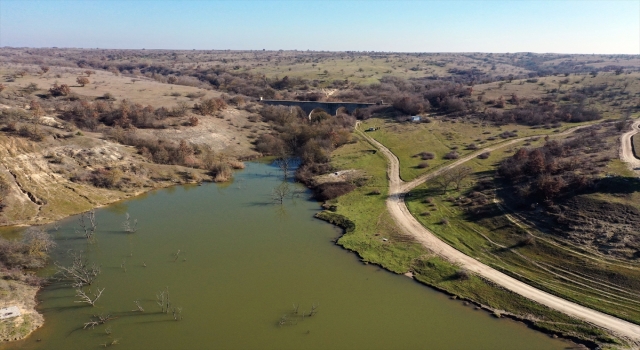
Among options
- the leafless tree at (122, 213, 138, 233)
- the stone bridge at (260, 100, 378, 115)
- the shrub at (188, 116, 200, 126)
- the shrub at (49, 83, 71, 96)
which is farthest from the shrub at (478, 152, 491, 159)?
the shrub at (49, 83, 71, 96)

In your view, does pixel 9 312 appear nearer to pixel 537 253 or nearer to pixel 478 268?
pixel 478 268

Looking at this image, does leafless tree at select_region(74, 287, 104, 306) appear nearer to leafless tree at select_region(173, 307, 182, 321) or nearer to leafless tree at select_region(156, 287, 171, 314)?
leafless tree at select_region(156, 287, 171, 314)

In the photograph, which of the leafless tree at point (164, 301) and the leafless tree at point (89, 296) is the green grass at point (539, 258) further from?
the leafless tree at point (89, 296)

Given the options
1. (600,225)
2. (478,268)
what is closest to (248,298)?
(478,268)

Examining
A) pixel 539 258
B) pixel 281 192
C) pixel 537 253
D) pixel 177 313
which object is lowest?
pixel 177 313

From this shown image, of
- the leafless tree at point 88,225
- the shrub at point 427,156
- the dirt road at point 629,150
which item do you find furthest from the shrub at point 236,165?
the dirt road at point 629,150

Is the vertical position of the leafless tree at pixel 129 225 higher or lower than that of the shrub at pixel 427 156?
lower

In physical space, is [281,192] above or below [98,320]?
above
